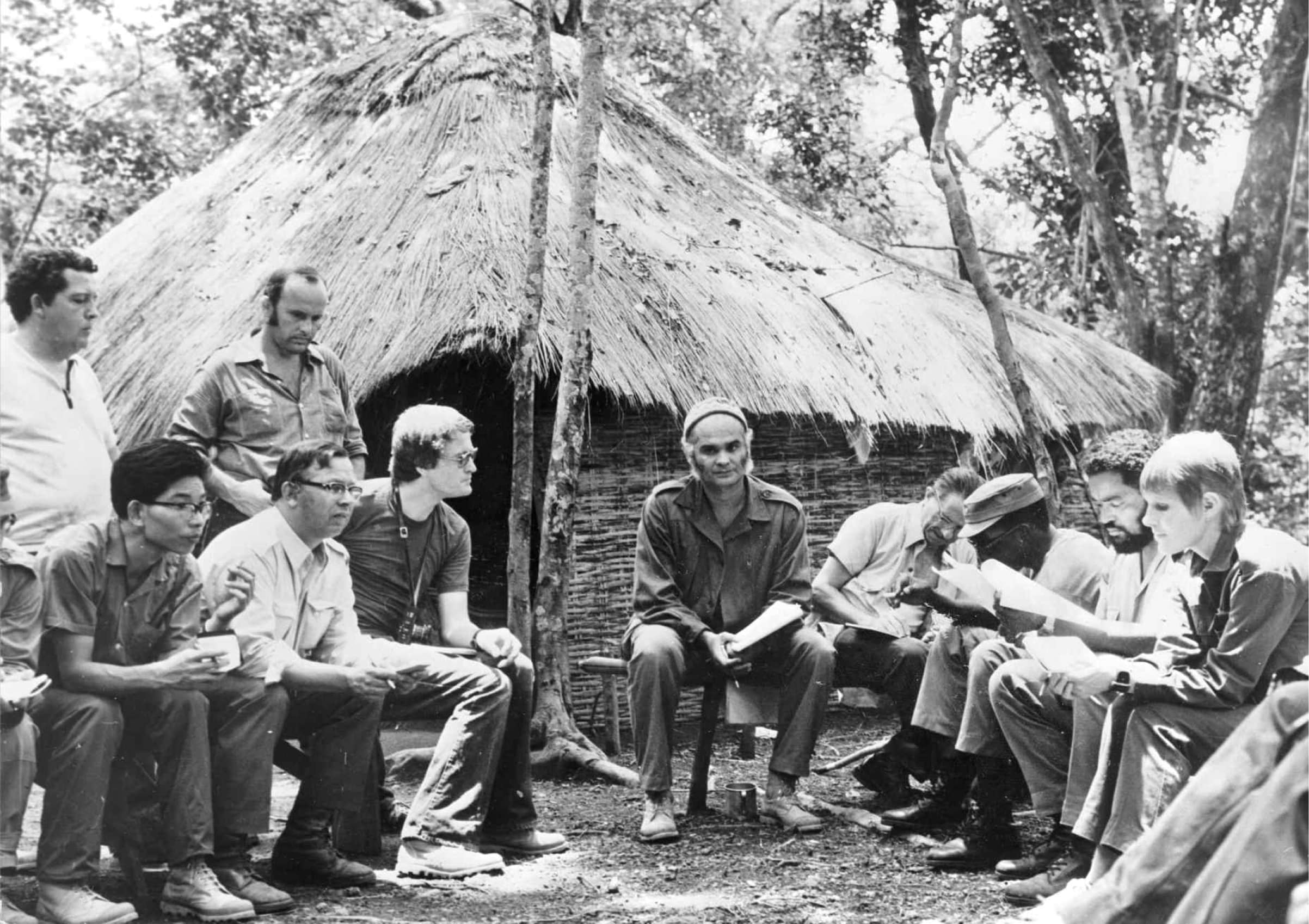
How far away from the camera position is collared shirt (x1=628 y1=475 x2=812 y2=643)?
18.5ft

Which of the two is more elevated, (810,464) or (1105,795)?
(810,464)

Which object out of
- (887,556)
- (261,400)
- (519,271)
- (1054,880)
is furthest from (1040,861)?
(519,271)

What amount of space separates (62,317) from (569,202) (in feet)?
14.9

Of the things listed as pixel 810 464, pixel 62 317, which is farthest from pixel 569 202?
pixel 62 317

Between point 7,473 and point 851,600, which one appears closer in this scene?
point 7,473

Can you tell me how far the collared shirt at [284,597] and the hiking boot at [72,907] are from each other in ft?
2.53

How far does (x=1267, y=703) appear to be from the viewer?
244 centimetres

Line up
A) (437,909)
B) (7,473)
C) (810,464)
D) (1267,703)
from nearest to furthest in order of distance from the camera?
1. (1267,703)
2. (7,473)
3. (437,909)
4. (810,464)

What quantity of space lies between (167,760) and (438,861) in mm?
1023

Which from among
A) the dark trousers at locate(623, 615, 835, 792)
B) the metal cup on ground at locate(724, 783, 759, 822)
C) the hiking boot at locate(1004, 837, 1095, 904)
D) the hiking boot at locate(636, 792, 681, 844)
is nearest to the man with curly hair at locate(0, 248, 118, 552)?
the dark trousers at locate(623, 615, 835, 792)

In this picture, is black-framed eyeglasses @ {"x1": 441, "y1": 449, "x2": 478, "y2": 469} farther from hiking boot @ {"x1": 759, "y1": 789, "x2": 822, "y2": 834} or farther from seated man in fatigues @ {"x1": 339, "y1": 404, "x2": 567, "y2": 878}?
hiking boot @ {"x1": 759, "y1": 789, "x2": 822, "y2": 834}

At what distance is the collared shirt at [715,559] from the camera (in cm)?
564

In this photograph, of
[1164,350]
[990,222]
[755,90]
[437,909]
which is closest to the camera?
[437,909]

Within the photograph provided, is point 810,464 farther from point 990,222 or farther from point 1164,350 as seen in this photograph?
point 990,222
